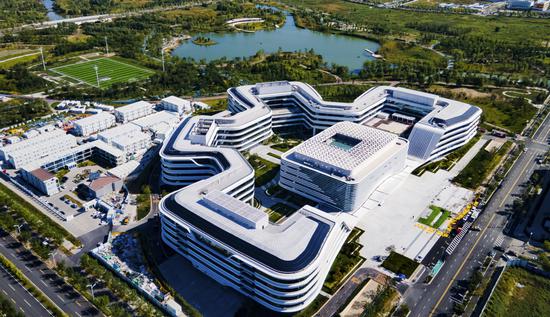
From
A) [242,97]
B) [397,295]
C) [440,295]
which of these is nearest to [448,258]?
[440,295]

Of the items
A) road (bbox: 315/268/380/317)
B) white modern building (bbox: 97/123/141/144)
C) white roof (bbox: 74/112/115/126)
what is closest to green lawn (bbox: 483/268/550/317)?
road (bbox: 315/268/380/317)

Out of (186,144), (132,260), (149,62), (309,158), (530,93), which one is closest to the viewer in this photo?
(132,260)

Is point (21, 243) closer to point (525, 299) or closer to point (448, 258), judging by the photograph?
point (448, 258)

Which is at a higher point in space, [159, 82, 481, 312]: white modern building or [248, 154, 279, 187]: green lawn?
[159, 82, 481, 312]: white modern building

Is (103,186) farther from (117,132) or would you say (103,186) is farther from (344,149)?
(344,149)

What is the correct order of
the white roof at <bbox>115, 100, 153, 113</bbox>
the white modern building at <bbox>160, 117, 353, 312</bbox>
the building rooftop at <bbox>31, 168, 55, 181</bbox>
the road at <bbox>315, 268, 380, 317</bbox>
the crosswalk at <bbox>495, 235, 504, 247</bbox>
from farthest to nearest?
the white roof at <bbox>115, 100, 153, 113</bbox>
the building rooftop at <bbox>31, 168, 55, 181</bbox>
the crosswalk at <bbox>495, 235, 504, 247</bbox>
the road at <bbox>315, 268, 380, 317</bbox>
the white modern building at <bbox>160, 117, 353, 312</bbox>

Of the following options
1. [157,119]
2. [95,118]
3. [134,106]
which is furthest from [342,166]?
[95,118]

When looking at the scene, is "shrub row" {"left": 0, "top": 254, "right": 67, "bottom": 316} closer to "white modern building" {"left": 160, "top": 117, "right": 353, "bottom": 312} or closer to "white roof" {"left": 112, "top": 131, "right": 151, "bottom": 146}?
"white modern building" {"left": 160, "top": 117, "right": 353, "bottom": 312}
